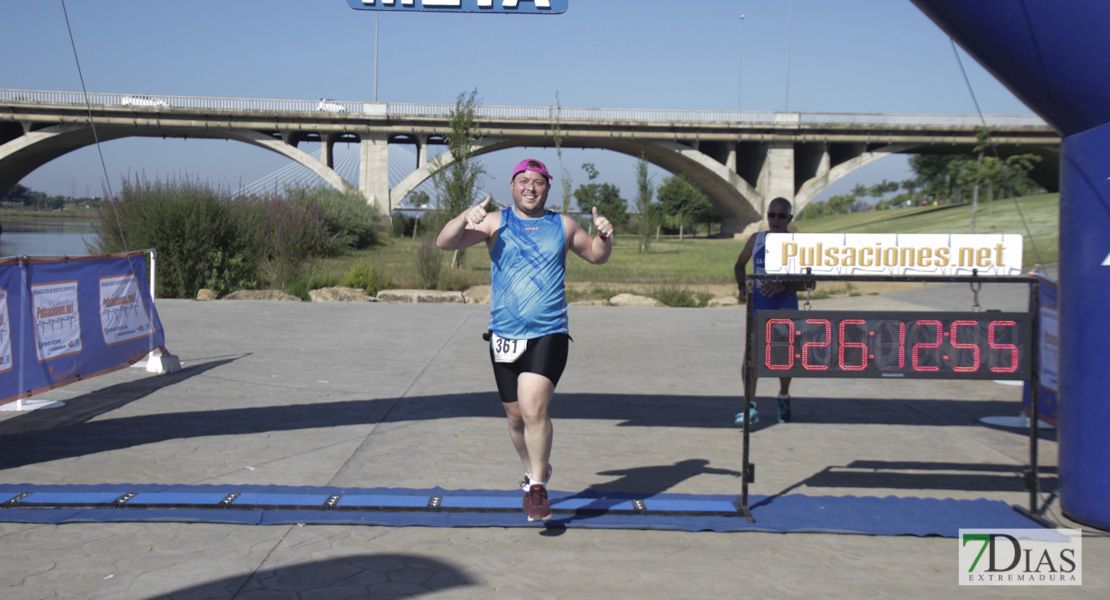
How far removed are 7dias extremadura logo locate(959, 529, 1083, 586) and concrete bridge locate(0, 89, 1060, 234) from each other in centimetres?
4861

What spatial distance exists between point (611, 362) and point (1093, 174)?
21.2ft

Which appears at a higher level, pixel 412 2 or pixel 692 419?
pixel 412 2

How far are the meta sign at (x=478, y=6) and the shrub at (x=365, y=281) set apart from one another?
13.9 metres

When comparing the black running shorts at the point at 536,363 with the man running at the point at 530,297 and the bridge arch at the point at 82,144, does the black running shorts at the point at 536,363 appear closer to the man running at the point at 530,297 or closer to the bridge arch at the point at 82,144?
the man running at the point at 530,297

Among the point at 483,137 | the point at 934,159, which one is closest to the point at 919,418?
the point at 483,137

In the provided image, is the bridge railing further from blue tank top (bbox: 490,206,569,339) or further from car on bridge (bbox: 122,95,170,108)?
blue tank top (bbox: 490,206,569,339)

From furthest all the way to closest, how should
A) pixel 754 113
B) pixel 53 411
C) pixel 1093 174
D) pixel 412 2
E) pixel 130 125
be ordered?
pixel 754 113
pixel 130 125
pixel 53 411
pixel 412 2
pixel 1093 174

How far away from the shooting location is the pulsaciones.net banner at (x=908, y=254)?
4480 millimetres

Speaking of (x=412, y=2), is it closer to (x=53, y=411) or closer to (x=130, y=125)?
(x=53, y=411)

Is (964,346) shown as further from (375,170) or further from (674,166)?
(674,166)

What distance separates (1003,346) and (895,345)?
0.60 m

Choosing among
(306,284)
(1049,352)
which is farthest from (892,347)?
(306,284)

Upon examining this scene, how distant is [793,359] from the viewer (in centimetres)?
452

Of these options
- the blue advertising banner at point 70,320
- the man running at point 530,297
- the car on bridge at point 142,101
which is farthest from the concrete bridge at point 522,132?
the man running at point 530,297
